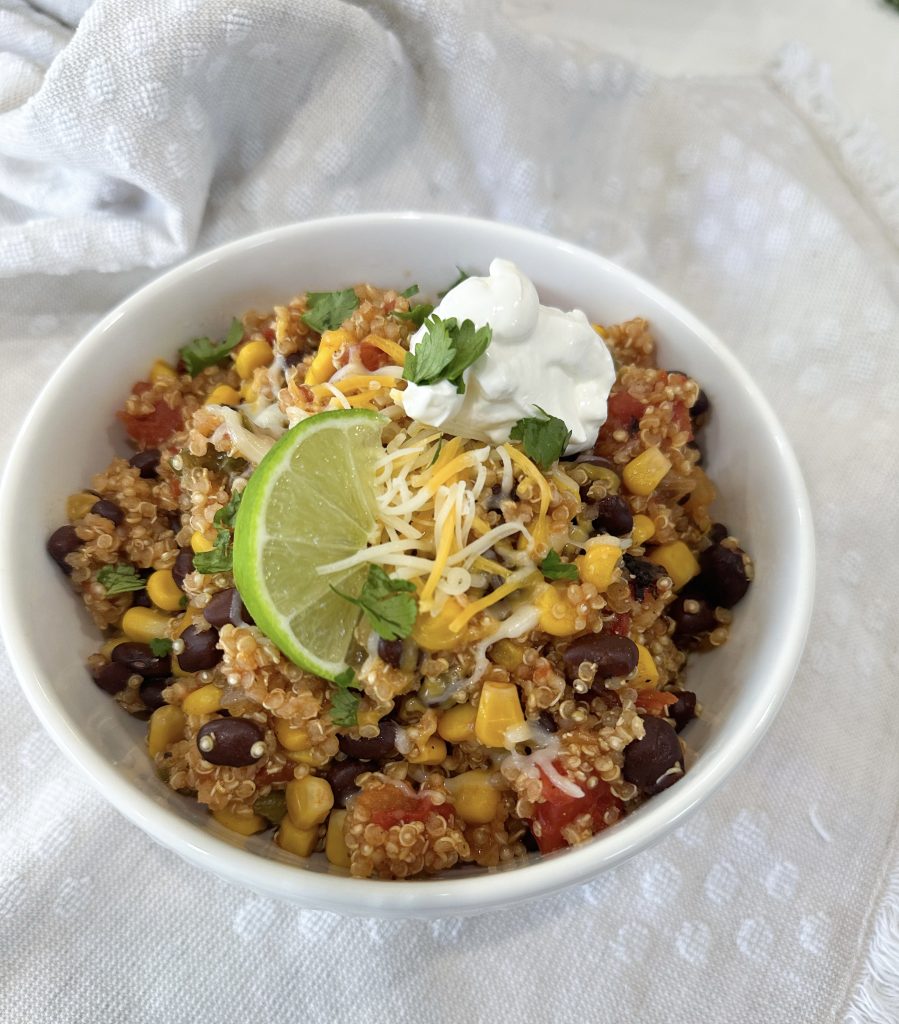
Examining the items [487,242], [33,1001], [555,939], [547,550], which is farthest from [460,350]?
[33,1001]

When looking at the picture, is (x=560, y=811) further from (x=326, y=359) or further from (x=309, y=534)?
(x=326, y=359)

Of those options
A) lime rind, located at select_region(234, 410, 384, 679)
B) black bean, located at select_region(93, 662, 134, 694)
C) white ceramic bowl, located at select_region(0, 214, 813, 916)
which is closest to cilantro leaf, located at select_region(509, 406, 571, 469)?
lime rind, located at select_region(234, 410, 384, 679)

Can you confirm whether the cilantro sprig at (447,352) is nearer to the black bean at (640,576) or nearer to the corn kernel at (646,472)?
the corn kernel at (646,472)

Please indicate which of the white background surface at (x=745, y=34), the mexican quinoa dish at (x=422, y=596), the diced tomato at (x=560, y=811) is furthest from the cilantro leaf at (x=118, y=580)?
the white background surface at (x=745, y=34)

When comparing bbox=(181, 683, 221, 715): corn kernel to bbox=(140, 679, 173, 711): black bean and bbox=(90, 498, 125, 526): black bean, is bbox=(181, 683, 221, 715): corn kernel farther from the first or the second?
bbox=(90, 498, 125, 526): black bean

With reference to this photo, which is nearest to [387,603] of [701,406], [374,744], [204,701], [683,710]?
[374,744]
